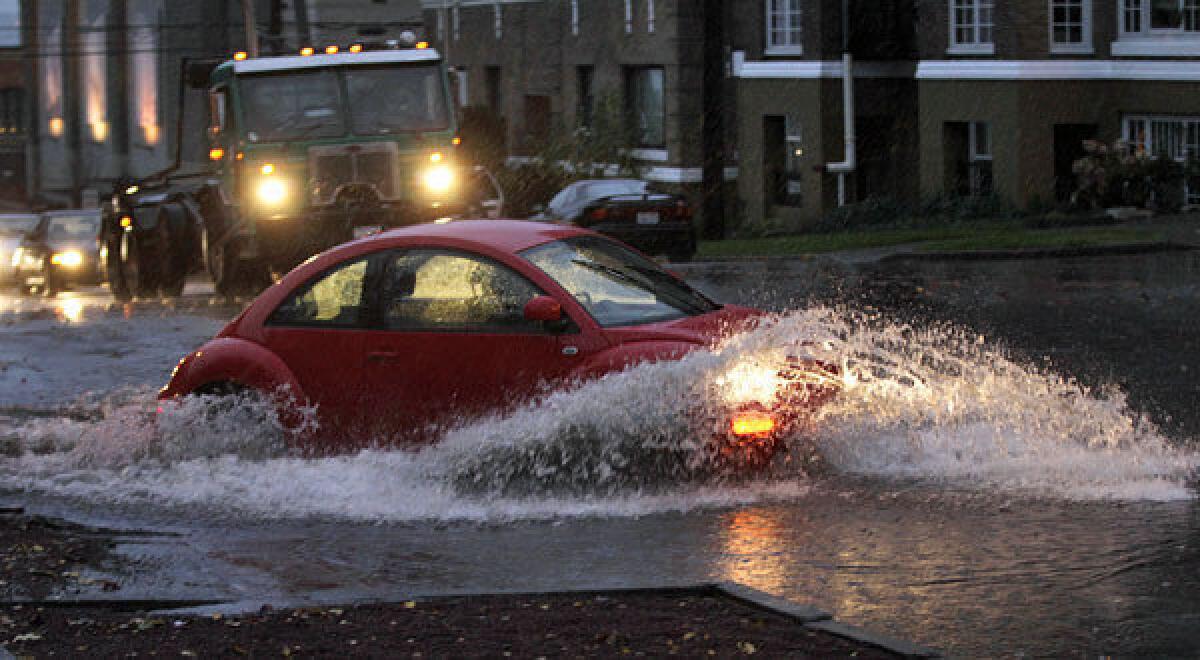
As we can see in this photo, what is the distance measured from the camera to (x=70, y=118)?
6956cm

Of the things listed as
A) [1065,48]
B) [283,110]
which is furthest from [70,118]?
[283,110]

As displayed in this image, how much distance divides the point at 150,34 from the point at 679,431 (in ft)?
184

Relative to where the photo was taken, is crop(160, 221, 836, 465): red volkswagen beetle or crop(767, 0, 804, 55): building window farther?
crop(767, 0, 804, 55): building window

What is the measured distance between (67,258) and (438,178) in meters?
18.8

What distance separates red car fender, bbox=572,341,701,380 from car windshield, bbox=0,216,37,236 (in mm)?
35335

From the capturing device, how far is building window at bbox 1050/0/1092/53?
33.0 m

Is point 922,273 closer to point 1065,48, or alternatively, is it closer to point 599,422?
point 1065,48

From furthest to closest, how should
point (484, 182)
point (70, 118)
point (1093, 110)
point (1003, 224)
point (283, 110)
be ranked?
point (70, 118) < point (1093, 110) < point (1003, 224) < point (484, 182) < point (283, 110)

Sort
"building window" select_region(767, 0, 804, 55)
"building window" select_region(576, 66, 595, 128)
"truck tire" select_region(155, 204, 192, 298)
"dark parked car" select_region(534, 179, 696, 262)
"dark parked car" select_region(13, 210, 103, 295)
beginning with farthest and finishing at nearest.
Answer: "building window" select_region(576, 66, 595, 128) < "building window" select_region(767, 0, 804, 55) < "dark parked car" select_region(13, 210, 103, 295) < "dark parked car" select_region(534, 179, 696, 262) < "truck tire" select_region(155, 204, 192, 298)

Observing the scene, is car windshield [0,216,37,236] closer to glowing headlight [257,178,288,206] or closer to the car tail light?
glowing headlight [257,178,288,206]

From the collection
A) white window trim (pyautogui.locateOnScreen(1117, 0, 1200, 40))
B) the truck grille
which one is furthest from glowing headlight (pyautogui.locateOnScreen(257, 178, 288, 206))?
white window trim (pyautogui.locateOnScreen(1117, 0, 1200, 40))

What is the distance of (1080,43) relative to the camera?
33.2m

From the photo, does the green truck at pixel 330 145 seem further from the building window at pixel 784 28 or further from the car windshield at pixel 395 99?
the building window at pixel 784 28

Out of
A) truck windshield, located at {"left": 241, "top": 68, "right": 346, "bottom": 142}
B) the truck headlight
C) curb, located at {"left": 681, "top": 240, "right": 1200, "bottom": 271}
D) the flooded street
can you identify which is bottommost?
the truck headlight
